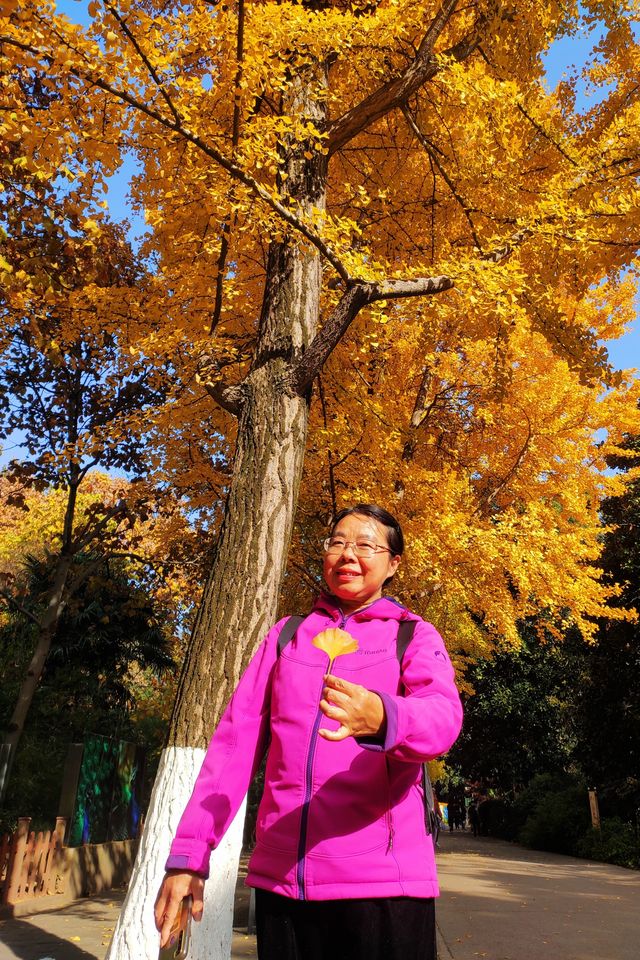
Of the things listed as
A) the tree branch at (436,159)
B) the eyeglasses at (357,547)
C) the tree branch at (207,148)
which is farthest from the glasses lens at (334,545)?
the tree branch at (436,159)

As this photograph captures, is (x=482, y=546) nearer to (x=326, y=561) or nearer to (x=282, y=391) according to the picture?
(x=282, y=391)

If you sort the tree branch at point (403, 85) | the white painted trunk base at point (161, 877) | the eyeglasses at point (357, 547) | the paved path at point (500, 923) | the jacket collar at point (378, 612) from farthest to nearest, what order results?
1. the paved path at point (500, 923)
2. the tree branch at point (403, 85)
3. the white painted trunk base at point (161, 877)
4. the eyeglasses at point (357, 547)
5. the jacket collar at point (378, 612)

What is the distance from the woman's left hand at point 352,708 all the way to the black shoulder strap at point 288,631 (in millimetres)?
561

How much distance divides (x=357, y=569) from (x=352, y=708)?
0.68 metres

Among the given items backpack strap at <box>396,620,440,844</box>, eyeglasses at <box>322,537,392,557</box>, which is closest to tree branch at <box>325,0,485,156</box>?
eyeglasses at <box>322,537,392,557</box>

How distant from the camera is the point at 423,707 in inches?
66.6

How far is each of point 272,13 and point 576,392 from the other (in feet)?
26.8

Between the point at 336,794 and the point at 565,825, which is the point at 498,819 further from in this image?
the point at 336,794

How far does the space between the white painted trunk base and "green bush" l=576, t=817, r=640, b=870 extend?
1545 cm

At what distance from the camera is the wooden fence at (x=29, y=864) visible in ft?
29.7

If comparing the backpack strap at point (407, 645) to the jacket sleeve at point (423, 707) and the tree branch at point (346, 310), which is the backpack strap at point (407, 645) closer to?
the jacket sleeve at point (423, 707)

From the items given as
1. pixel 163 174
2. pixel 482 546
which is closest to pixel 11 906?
pixel 482 546

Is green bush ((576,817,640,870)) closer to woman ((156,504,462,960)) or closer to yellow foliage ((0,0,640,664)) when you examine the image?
yellow foliage ((0,0,640,664))

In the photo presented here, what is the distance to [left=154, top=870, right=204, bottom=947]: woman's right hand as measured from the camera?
1.84 metres
